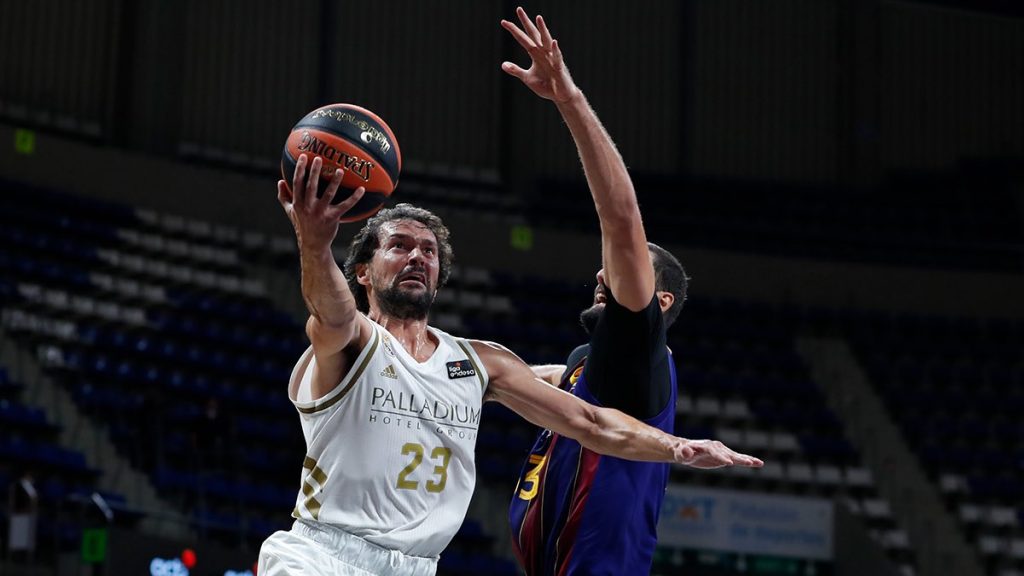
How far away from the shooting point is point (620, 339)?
411 centimetres

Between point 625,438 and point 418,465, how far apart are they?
2.12 feet

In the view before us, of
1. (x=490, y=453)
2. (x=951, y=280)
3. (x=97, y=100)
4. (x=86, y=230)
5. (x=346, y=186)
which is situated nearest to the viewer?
(x=346, y=186)

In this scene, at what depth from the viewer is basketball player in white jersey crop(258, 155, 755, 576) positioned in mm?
3748

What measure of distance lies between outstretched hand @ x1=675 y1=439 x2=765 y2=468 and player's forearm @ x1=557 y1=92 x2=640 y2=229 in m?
0.68

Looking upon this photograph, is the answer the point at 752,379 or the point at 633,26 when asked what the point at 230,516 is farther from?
the point at 633,26

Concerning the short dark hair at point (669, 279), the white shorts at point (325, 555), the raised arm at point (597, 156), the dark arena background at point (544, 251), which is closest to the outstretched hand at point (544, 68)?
the raised arm at point (597, 156)

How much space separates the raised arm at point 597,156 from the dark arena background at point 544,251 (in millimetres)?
7160

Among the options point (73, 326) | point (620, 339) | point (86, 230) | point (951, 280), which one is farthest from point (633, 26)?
point (620, 339)

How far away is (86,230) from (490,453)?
19.9 feet

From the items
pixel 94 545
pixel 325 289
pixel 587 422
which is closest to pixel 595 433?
pixel 587 422

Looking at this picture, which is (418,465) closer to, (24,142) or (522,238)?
(24,142)

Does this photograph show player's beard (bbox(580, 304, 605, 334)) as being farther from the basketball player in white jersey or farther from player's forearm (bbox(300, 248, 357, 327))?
player's forearm (bbox(300, 248, 357, 327))

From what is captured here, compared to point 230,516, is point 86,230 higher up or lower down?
higher up

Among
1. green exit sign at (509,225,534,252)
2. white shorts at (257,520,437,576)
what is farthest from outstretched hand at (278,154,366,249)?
green exit sign at (509,225,534,252)
